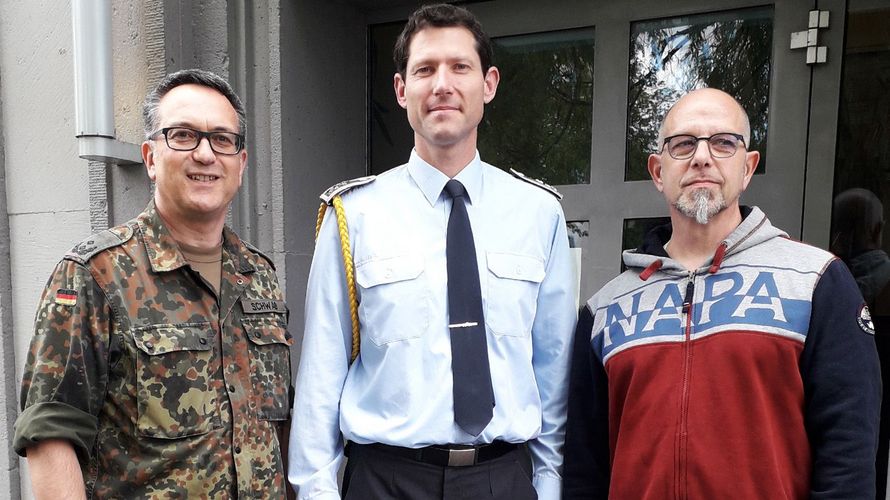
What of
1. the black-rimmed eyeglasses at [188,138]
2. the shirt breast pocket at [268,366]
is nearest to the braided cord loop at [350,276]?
the shirt breast pocket at [268,366]

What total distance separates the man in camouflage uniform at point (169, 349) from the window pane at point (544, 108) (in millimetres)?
1678

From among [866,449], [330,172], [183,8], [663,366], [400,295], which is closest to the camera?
[866,449]

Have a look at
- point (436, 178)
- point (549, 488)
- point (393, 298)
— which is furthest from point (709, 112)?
point (549, 488)

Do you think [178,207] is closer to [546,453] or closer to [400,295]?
[400,295]

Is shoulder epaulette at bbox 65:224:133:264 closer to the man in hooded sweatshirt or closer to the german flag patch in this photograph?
the german flag patch

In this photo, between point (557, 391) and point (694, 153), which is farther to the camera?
point (557, 391)

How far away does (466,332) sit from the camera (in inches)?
65.2

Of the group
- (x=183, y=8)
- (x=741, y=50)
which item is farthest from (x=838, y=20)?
(x=183, y=8)

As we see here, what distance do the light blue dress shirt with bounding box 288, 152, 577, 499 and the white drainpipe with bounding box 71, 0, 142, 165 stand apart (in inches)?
61.5

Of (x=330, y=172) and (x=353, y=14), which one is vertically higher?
(x=353, y=14)

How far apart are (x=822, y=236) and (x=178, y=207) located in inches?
96.5

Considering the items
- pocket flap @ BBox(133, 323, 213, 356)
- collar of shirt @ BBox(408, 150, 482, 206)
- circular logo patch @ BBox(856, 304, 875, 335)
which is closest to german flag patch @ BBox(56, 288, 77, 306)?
pocket flap @ BBox(133, 323, 213, 356)

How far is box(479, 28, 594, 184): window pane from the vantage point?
9.59ft

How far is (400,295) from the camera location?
1696 mm
